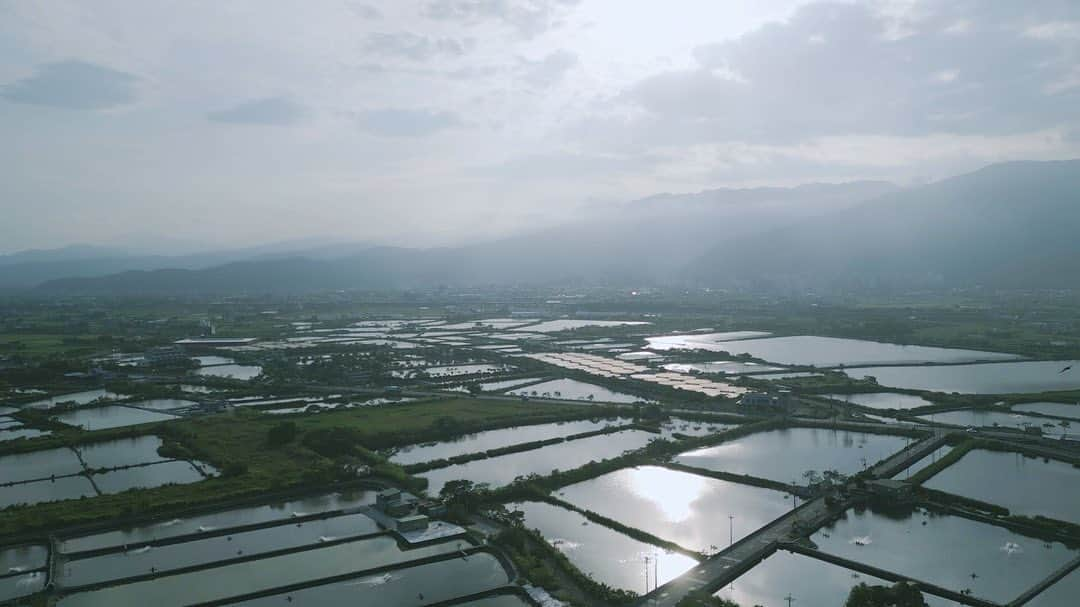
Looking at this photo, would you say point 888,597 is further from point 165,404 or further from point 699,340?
point 699,340

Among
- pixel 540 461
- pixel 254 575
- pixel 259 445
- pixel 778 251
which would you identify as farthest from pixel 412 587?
pixel 778 251

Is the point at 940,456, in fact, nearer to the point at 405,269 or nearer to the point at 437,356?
the point at 437,356

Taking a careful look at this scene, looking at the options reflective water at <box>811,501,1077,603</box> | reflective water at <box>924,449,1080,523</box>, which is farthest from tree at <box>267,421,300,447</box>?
reflective water at <box>924,449,1080,523</box>

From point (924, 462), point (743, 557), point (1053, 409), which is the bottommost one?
point (743, 557)

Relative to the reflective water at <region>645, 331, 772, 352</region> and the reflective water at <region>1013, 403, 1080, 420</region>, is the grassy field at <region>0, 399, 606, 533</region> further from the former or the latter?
the reflective water at <region>645, 331, 772, 352</region>

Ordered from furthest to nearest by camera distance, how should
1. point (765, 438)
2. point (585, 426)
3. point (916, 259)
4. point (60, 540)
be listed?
1. point (916, 259)
2. point (585, 426)
3. point (765, 438)
4. point (60, 540)

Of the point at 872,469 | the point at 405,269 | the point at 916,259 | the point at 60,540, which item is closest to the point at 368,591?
the point at 60,540
